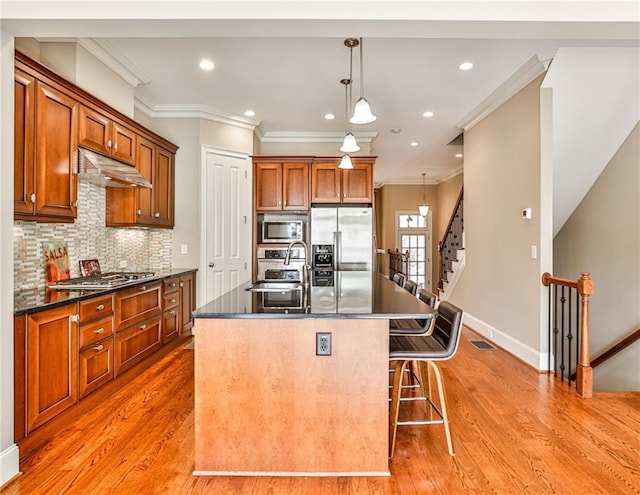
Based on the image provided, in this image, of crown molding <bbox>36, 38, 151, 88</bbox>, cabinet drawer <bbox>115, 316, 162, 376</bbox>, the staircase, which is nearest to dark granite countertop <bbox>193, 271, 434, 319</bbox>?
cabinet drawer <bbox>115, 316, 162, 376</bbox>

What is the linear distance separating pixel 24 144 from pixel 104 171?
647mm

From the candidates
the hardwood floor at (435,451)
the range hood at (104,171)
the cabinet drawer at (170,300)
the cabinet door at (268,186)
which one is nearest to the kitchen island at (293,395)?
the hardwood floor at (435,451)

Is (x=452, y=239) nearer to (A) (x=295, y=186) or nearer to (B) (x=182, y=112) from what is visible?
(A) (x=295, y=186)

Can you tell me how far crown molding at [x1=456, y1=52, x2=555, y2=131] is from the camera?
3520mm

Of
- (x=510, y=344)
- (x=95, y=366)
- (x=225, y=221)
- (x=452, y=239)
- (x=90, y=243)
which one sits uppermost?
(x=225, y=221)

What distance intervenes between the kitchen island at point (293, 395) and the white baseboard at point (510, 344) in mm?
2401

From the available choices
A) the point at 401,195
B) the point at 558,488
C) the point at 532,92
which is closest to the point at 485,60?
the point at 532,92

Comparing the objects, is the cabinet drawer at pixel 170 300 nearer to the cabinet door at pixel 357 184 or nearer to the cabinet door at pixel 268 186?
the cabinet door at pixel 268 186

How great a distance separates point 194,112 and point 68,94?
2179 millimetres

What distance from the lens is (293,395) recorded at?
1997mm

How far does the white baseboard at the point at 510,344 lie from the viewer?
365 centimetres

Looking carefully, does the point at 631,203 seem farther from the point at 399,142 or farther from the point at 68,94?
the point at 68,94

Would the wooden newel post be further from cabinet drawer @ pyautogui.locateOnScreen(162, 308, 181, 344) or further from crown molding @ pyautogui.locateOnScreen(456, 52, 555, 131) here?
cabinet drawer @ pyautogui.locateOnScreen(162, 308, 181, 344)

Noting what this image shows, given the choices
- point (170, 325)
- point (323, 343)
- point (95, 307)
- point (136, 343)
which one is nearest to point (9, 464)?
point (95, 307)
